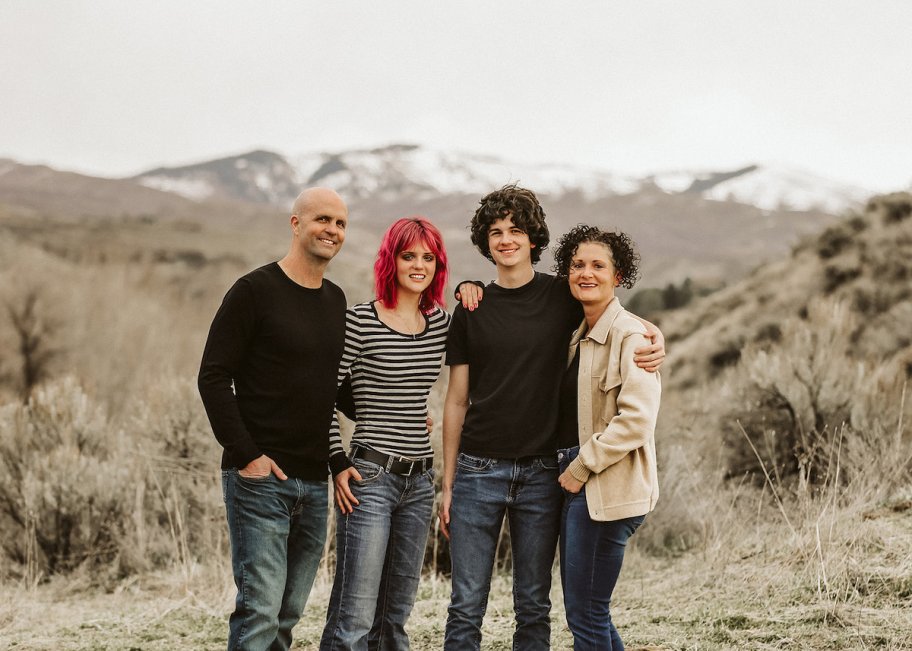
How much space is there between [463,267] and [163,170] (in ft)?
338

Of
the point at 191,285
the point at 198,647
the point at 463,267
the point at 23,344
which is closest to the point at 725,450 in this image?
the point at 198,647

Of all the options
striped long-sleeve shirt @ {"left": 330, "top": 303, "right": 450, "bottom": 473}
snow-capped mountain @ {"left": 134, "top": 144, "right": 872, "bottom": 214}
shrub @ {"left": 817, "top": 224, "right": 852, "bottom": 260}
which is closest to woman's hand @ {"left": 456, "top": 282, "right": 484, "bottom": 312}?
striped long-sleeve shirt @ {"left": 330, "top": 303, "right": 450, "bottom": 473}

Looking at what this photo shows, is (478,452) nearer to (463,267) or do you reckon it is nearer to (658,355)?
(658,355)

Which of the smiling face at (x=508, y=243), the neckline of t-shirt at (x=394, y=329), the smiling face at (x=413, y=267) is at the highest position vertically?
the smiling face at (x=508, y=243)

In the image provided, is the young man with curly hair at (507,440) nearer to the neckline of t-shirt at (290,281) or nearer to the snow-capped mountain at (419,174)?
the neckline of t-shirt at (290,281)

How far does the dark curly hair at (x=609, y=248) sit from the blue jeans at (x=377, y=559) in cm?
98

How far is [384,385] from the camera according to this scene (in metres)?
3.04

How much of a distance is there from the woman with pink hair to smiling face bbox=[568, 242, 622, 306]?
54cm

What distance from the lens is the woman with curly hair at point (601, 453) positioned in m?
2.81

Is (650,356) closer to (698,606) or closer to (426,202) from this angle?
(698,606)

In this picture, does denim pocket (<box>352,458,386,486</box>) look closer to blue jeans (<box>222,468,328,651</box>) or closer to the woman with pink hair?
the woman with pink hair

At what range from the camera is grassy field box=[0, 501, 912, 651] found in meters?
3.96

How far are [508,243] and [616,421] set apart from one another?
0.81 metres

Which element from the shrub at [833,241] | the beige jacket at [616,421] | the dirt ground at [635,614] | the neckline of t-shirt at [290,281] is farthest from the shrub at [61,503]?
the shrub at [833,241]
